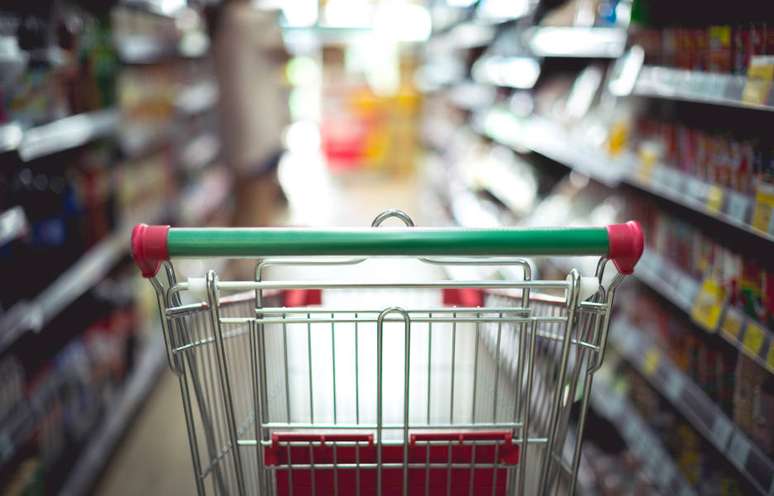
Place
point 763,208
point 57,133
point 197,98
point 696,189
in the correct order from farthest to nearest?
point 197,98
point 57,133
point 696,189
point 763,208

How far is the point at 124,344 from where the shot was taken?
127 inches

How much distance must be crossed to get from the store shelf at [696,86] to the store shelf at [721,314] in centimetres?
50

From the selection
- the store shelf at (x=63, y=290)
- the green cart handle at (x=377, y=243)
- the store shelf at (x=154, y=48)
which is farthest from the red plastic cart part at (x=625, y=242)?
the store shelf at (x=154, y=48)

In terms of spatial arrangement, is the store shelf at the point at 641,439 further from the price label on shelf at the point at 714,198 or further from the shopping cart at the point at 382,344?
the price label on shelf at the point at 714,198

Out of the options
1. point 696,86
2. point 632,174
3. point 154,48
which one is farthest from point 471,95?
point 696,86

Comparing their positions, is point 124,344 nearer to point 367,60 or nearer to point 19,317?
point 19,317

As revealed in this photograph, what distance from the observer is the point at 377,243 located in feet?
3.56

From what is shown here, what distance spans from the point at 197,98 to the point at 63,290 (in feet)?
8.62

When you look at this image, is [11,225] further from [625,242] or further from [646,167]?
[646,167]

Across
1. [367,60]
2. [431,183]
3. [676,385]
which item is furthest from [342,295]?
[367,60]

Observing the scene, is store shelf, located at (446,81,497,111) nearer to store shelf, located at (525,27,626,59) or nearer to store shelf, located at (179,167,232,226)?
store shelf, located at (525,27,626,59)

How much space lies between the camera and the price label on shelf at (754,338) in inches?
61.5

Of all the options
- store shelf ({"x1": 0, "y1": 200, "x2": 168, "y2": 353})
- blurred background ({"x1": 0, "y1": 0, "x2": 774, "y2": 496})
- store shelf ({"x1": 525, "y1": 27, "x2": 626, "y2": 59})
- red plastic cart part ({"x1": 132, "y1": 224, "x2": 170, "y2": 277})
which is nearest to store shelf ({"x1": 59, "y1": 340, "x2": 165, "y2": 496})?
blurred background ({"x1": 0, "y1": 0, "x2": 774, "y2": 496})

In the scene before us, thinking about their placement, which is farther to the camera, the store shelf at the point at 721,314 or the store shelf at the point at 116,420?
the store shelf at the point at 116,420
